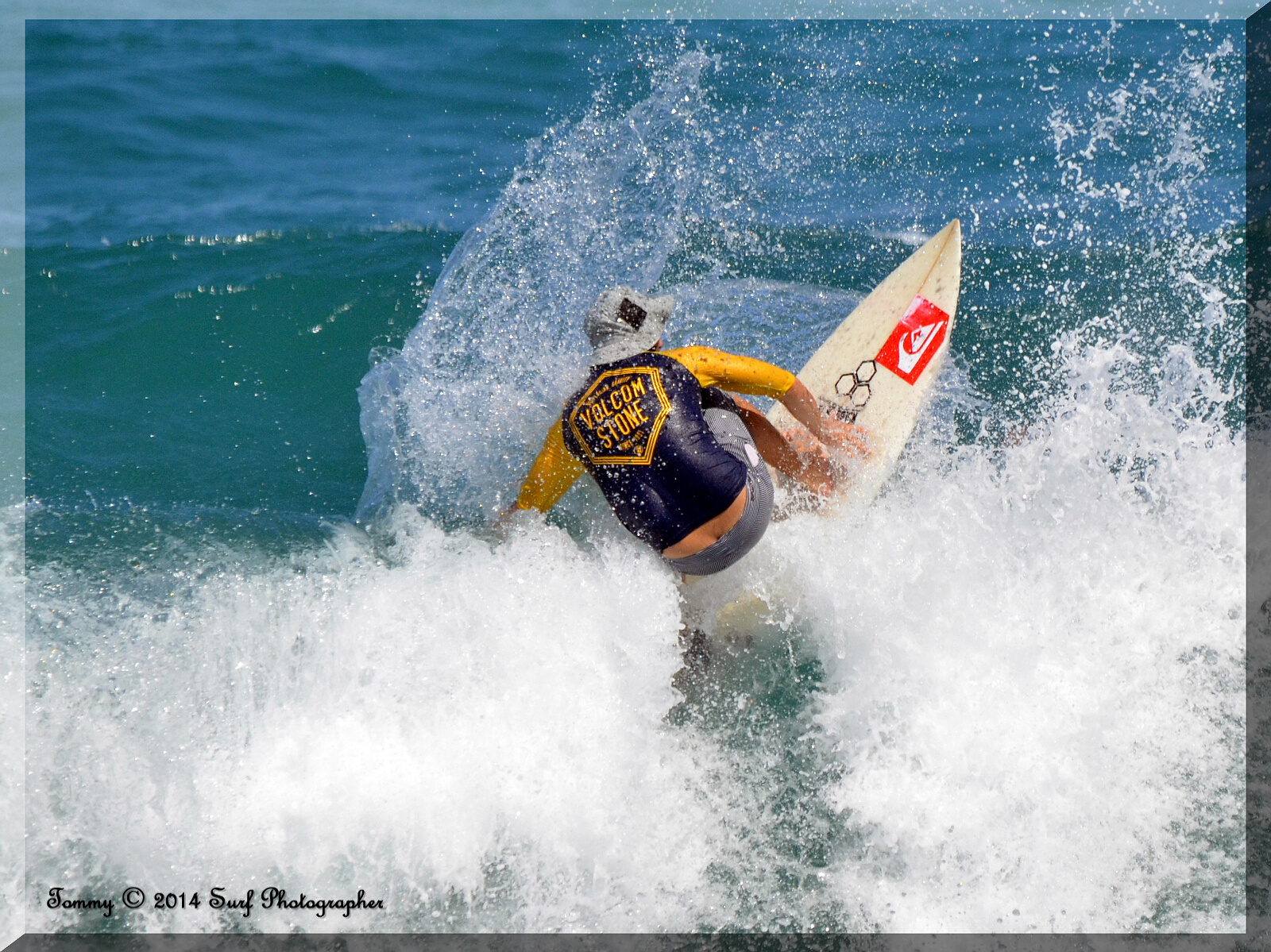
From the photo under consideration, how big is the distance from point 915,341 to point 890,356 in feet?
0.62

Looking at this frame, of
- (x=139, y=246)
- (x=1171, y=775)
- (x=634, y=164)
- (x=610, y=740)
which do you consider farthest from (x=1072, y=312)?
(x=139, y=246)

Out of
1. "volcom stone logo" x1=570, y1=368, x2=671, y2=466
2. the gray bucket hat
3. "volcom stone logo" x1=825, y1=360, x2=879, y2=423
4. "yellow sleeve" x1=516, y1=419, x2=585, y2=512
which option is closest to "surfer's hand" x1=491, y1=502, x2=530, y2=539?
"yellow sleeve" x1=516, y1=419, x2=585, y2=512

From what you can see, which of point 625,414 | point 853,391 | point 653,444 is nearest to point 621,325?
point 625,414

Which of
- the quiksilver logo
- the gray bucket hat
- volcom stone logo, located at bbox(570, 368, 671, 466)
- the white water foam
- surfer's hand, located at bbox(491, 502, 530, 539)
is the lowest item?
the white water foam

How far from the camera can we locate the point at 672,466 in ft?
11.2

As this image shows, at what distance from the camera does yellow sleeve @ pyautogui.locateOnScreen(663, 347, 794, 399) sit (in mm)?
3648

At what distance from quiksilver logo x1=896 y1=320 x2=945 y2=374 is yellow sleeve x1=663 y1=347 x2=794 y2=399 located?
1.54m

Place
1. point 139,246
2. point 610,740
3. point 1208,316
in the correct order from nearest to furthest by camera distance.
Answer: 1. point 610,740
2. point 1208,316
3. point 139,246

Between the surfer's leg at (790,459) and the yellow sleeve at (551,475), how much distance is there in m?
0.91

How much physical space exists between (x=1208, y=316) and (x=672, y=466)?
4.66m

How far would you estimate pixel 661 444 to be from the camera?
11.1 feet

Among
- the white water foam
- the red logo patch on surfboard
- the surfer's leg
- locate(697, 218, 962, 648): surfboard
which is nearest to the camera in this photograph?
the white water foam

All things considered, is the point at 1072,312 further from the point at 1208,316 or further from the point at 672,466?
the point at 672,466

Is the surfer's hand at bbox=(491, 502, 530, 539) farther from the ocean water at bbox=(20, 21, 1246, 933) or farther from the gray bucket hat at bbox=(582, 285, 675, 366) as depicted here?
the gray bucket hat at bbox=(582, 285, 675, 366)
